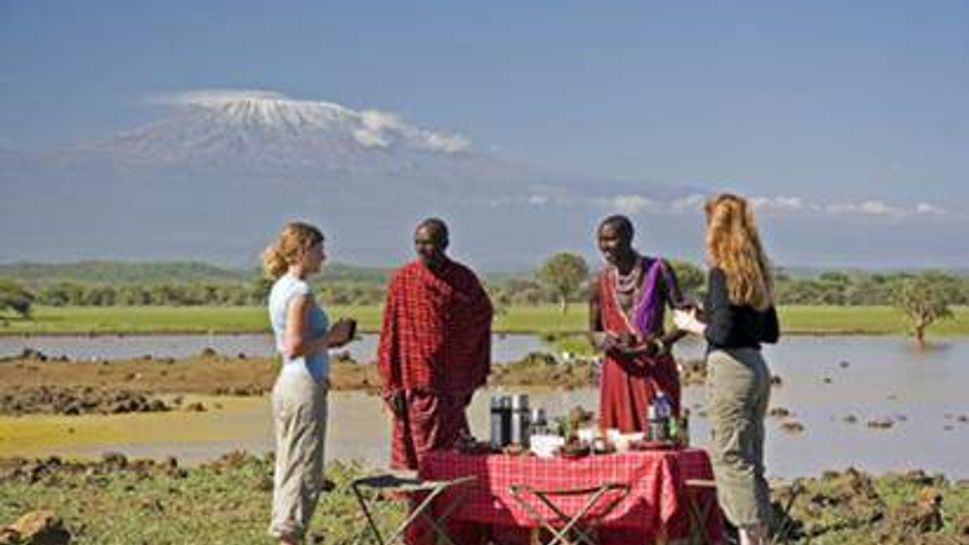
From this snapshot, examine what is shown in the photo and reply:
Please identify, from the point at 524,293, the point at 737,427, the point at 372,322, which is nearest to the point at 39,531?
the point at 737,427

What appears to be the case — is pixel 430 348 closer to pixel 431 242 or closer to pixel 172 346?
pixel 431 242

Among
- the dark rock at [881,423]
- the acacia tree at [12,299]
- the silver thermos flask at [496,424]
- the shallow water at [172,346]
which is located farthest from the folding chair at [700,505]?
the acacia tree at [12,299]

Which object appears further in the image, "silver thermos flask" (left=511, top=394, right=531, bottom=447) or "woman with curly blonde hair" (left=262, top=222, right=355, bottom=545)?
"silver thermos flask" (left=511, top=394, right=531, bottom=447)

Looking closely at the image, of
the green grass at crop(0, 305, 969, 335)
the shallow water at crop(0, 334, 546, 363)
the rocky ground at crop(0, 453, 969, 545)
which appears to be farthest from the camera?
the green grass at crop(0, 305, 969, 335)

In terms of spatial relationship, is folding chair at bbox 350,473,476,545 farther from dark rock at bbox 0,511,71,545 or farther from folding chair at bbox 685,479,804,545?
dark rock at bbox 0,511,71,545

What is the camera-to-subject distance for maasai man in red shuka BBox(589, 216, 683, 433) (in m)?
9.30

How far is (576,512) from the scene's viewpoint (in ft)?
26.9

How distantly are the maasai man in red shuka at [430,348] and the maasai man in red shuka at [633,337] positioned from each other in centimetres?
71

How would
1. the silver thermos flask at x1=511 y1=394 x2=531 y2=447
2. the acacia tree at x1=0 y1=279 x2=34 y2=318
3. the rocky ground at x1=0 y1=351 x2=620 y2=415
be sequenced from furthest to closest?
the acacia tree at x1=0 y1=279 x2=34 y2=318
the rocky ground at x1=0 y1=351 x2=620 y2=415
the silver thermos flask at x1=511 y1=394 x2=531 y2=447

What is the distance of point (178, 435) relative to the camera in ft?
73.6

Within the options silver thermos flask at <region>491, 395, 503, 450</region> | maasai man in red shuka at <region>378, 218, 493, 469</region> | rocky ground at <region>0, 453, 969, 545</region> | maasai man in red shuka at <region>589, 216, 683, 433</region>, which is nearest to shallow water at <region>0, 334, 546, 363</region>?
rocky ground at <region>0, 453, 969, 545</region>

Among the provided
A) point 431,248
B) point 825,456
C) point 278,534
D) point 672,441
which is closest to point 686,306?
point 672,441

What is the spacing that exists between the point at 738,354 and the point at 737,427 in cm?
33

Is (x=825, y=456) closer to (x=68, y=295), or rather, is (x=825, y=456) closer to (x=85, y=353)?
(x=85, y=353)
